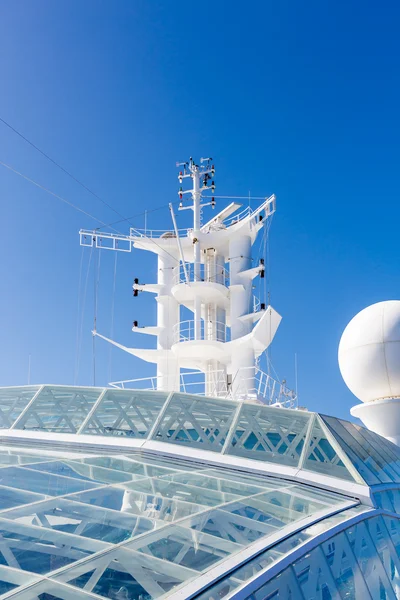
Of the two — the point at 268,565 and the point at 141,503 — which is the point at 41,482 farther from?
the point at 268,565

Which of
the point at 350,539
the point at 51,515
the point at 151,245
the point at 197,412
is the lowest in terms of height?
the point at 350,539

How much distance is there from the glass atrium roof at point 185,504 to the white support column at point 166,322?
18070 mm

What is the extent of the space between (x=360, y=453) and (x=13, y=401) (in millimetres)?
8637

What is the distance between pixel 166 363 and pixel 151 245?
23.3 ft

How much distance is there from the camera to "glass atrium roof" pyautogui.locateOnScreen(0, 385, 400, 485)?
13.2m

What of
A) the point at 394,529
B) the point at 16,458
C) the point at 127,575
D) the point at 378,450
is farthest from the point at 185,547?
the point at 378,450

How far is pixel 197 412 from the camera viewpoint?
49.0 ft

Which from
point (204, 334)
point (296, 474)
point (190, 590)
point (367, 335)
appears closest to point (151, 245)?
point (204, 334)

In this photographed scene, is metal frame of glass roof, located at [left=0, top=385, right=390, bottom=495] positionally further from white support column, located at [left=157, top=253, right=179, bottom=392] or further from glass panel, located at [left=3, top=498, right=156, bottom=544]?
white support column, located at [left=157, top=253, right=179, bottom=392]

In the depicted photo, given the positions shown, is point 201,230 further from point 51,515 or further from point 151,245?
point 51,515

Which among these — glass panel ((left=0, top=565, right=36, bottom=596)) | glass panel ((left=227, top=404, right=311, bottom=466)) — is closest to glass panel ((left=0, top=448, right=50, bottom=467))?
glass panel ((left=227, top=404, right=311, bottom=466))

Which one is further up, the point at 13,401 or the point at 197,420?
the point at 13,401

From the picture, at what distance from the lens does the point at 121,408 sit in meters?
15.0

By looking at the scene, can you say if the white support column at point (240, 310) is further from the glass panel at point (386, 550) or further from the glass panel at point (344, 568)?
the glass panel at point (344, 568)
